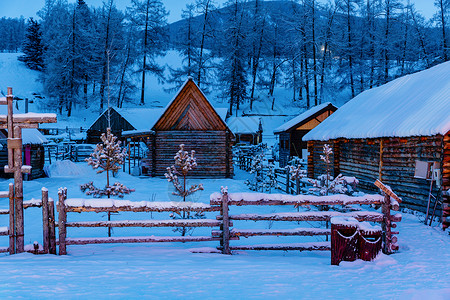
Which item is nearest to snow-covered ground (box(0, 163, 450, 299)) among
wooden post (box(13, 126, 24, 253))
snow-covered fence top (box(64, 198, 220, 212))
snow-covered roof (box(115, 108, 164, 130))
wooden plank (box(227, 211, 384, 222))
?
wooden post (box(13, 126, 24, 253))

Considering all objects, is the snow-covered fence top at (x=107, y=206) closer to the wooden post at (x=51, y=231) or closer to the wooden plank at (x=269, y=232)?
the wooden post at (x=51, y=231)

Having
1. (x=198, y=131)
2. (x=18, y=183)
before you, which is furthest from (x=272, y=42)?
(x=18, y=183)

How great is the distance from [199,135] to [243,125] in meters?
22.7

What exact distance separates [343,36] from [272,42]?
16.5 meters

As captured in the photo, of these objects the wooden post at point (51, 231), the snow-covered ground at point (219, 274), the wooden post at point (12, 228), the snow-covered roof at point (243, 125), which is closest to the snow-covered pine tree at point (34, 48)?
the snow-covered roof at point (243, 125)

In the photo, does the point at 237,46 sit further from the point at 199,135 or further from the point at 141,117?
the point at 199,135

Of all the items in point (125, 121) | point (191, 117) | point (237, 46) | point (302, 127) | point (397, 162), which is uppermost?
point (237, 46)

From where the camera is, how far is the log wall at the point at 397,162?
11031mm

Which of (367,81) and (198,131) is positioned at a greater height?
(367,81)

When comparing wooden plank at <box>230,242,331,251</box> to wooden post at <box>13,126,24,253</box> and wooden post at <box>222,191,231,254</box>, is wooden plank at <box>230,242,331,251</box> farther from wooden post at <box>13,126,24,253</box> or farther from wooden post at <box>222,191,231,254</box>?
wooden post at <box>13,126,24,253</box>

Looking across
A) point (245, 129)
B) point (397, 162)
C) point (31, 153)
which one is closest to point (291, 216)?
point (397, 162)

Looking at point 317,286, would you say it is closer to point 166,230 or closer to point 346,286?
point 346,286

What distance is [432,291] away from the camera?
16.7 feet

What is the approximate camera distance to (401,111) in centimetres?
1355
